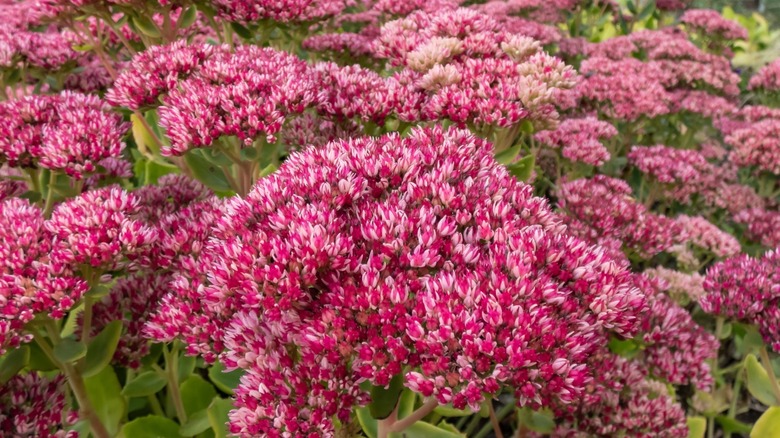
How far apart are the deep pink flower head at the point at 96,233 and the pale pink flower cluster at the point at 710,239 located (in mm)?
2690

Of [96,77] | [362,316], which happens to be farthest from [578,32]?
[362,316]

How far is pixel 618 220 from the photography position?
265 centimetres

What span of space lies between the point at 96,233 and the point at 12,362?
442 mm

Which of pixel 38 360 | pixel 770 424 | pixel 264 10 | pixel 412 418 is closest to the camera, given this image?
pixel 412 418

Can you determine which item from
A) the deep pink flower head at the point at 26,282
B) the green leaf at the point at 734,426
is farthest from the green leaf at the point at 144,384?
the green leaf at the point at 734,426

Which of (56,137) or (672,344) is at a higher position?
(56,137)

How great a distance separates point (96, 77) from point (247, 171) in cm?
157

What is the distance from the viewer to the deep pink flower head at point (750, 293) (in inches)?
79.8

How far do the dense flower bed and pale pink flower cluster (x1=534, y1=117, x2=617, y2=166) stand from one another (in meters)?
0.01

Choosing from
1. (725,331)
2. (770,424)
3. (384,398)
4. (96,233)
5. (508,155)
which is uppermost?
(96,233)

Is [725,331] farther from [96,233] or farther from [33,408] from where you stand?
[33,408]

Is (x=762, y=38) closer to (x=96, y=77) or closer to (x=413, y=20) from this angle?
(x=413, y=20)

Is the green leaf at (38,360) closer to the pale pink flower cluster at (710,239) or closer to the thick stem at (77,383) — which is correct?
the thick stem at (77,383)

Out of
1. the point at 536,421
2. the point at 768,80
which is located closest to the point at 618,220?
the point at 536,421
